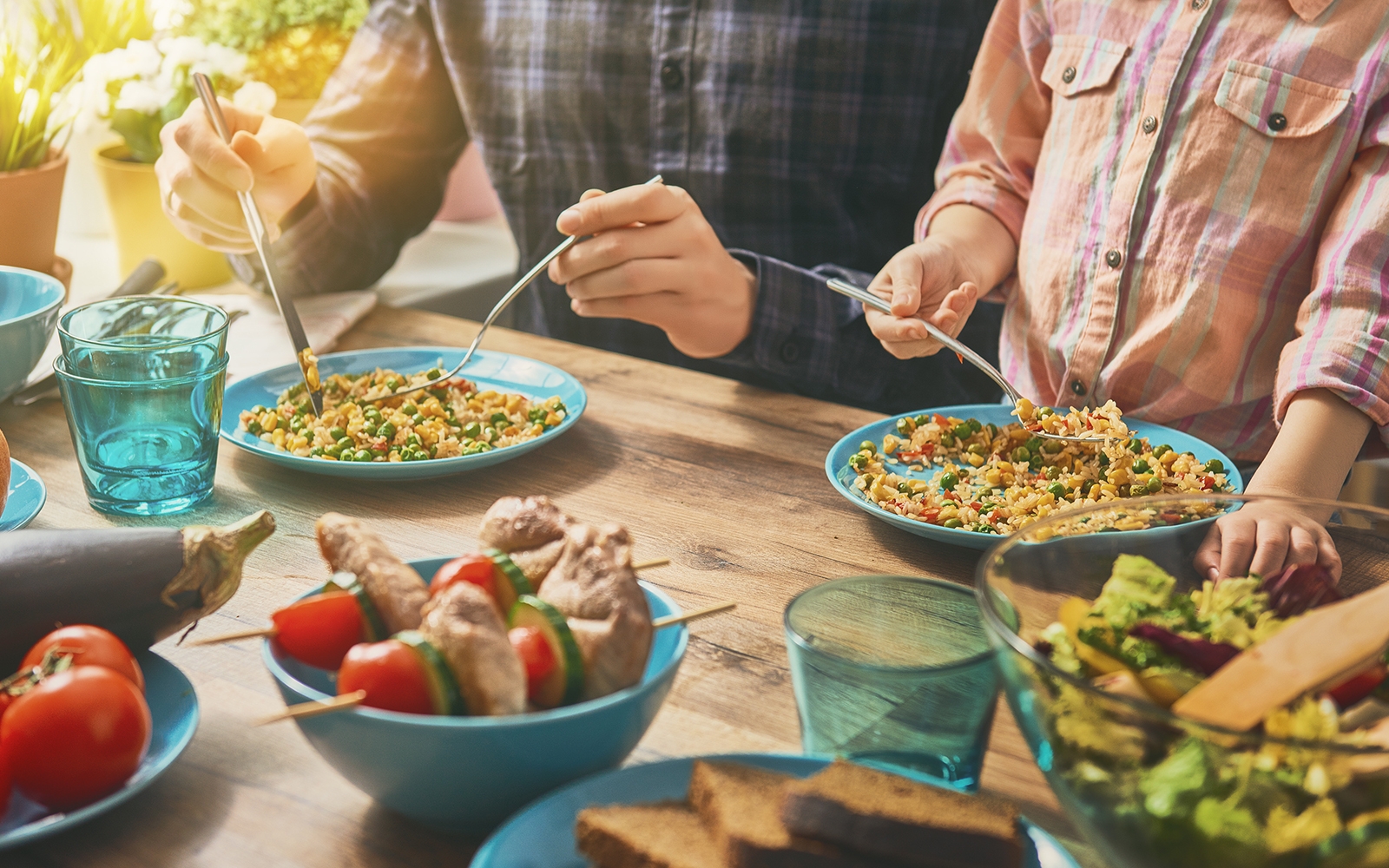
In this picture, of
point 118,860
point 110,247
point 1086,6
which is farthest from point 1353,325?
point 110,247

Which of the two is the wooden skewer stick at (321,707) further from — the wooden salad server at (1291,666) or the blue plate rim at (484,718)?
the wooden salad server at (1291,666)

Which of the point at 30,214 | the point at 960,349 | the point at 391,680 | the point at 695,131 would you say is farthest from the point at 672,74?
the point at 391,680

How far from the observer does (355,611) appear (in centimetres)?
67

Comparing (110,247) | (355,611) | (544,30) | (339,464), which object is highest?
(544,30)

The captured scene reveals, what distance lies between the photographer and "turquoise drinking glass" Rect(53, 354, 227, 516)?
41.4 inches

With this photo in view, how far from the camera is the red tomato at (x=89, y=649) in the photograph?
0.67 metres

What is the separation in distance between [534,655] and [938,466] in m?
0.70

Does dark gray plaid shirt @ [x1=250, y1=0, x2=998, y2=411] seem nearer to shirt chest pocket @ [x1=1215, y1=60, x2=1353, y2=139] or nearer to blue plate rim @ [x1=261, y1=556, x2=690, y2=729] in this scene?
shirt chest pocket @ [x1=1215, y1=60, x2=1353, y2=139]

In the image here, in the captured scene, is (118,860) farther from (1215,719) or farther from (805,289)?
(805,289)

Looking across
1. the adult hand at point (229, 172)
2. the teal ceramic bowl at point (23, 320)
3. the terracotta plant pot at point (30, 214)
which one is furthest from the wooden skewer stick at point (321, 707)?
the terracotta plant pot at point (30, 214)

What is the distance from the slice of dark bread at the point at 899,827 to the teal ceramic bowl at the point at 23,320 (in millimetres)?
1116

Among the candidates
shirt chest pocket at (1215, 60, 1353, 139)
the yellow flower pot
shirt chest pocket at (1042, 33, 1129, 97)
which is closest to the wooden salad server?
shirt chest pocket at (1215, 60, 1353, 139)

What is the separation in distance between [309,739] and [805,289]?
1.12 metres

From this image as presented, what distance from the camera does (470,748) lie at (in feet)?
1.93
